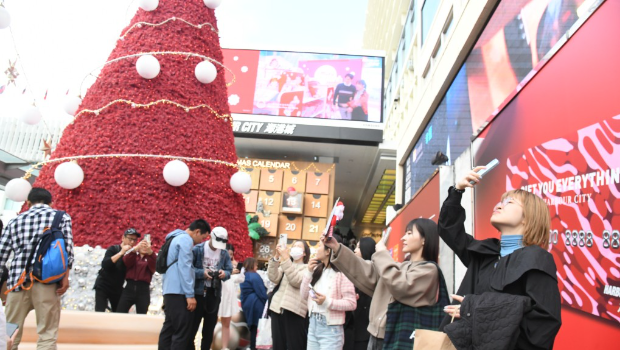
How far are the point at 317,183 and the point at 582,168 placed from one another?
1418cm

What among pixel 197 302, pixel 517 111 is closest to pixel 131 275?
pixel 197 302

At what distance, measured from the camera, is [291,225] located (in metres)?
15.6

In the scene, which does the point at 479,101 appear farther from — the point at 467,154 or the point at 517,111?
the point at 517,111

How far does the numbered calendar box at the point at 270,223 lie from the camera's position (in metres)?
15.3

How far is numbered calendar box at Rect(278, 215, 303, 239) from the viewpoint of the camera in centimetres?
1555

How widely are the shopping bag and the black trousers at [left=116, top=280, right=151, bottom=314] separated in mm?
4337

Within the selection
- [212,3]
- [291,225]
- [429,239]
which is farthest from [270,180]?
[429,239]

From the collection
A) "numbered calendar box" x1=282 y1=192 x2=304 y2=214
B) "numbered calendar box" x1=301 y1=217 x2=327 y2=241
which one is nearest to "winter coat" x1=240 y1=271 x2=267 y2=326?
"numbered calendar box" x1=282 y1=192 x2=304 y2=214

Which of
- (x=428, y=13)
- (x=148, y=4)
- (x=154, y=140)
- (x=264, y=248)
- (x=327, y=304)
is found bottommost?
(x=327, y=304)

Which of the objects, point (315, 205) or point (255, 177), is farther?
point (255, 177)

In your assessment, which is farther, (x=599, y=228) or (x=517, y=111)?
(x=517, y=111)

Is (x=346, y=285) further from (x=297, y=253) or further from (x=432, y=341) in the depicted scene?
(x=432, y=341)

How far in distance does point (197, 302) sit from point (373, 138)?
39.3 feet

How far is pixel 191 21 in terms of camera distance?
6.92 metres
